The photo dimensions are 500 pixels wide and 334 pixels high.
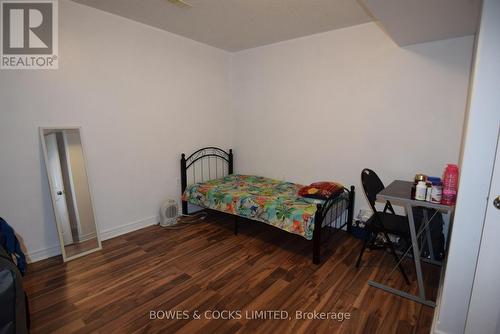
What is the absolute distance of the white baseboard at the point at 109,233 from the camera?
2535mm

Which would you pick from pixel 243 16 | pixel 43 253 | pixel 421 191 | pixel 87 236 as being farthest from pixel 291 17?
pixel 43 253

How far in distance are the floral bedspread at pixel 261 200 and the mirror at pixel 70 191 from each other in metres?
1.20

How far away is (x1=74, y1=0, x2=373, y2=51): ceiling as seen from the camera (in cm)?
251

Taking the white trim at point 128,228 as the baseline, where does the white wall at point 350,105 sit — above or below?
above

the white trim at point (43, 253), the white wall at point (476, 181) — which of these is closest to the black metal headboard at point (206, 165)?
the white trim at point (43, 253)

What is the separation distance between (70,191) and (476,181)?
11.1ft

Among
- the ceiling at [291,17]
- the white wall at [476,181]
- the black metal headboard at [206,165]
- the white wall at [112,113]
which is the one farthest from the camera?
the black metal headboard at [206,165]

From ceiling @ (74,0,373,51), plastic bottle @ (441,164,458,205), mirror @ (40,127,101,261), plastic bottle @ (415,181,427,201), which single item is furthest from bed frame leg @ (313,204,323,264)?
mirror @ (40,127,101,261)

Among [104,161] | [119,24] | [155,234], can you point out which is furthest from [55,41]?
→ [155,234]

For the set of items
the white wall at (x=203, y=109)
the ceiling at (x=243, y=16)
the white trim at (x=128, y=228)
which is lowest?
the white trim at (x=128, y=228)

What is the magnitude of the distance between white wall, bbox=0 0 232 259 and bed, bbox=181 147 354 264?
291 mm

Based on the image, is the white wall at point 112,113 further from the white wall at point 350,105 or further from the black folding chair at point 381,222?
the black folding chair at point 381,222

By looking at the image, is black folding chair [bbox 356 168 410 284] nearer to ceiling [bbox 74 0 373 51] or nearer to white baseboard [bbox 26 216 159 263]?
ceiling [bbox 74 0 373 51]

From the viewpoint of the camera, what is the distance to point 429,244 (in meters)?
2.48
